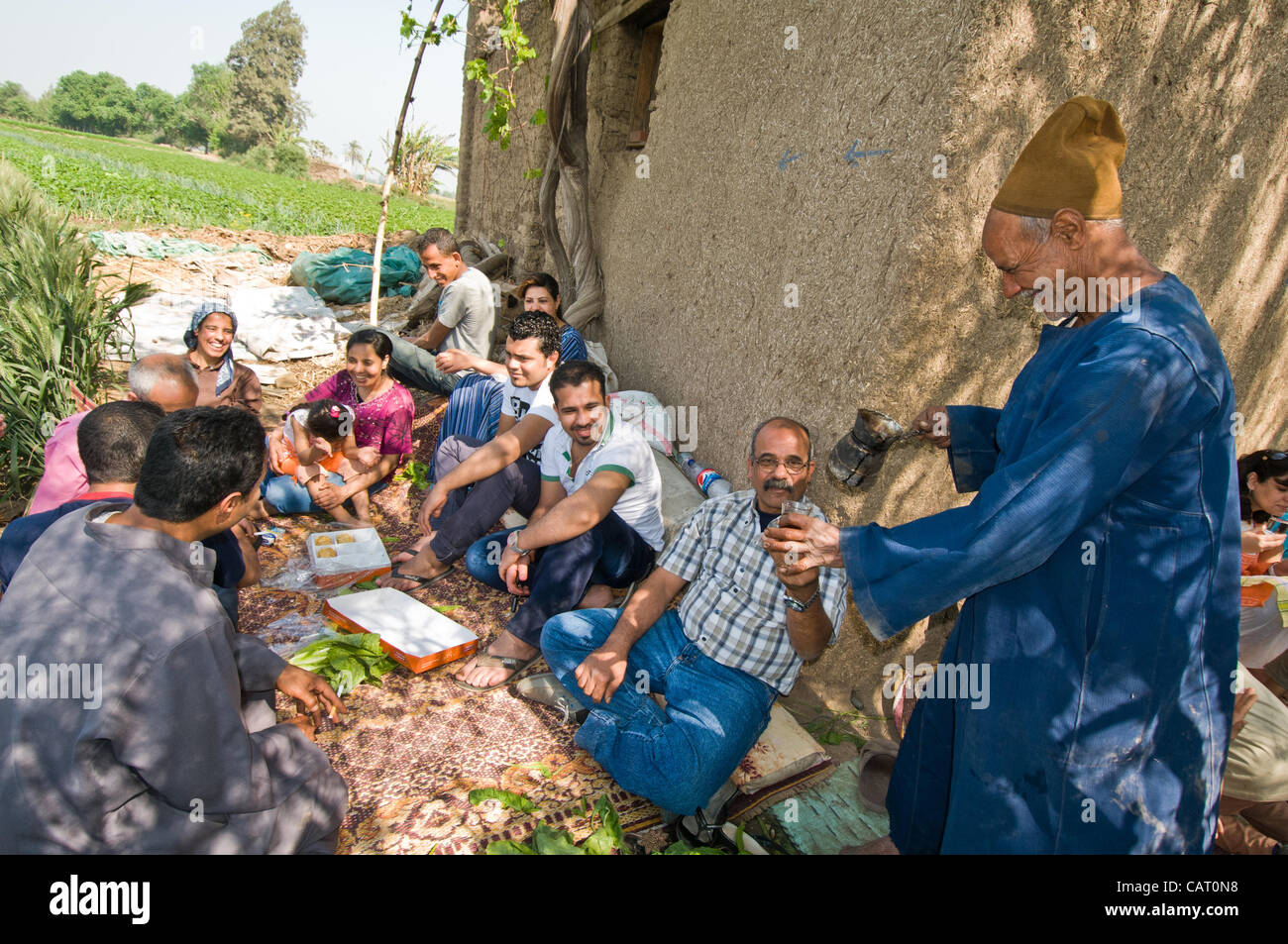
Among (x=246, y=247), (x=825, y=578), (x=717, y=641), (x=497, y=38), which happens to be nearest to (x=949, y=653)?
(x=825, y=578)

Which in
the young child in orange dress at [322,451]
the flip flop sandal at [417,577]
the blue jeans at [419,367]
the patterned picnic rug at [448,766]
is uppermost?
the blue jeans at [419,367]

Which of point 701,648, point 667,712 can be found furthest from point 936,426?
point 667,712

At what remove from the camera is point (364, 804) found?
246cm

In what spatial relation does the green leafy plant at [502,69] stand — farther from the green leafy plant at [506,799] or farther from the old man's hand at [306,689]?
the green leafy plant at [506,799]

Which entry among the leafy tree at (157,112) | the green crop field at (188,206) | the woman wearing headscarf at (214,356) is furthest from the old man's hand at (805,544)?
the leafy tree at (157,112)

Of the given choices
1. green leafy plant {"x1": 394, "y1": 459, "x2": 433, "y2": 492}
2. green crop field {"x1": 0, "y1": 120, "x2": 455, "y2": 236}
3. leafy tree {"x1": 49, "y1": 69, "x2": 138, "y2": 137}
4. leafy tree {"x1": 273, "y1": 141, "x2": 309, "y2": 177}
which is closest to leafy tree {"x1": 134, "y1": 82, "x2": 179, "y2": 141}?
leafy tree {"x1": 49, "y1": 69, "x2": 138, "y2": 137}

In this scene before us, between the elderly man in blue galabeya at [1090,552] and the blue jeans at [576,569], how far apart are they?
5.80 feet

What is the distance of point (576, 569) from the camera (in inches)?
135

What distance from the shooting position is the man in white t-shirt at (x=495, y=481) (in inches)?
153

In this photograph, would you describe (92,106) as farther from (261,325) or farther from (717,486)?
(717,486)

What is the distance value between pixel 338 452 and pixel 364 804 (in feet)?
8.68

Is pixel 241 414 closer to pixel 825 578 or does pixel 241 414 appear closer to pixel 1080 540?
pixel 825 578

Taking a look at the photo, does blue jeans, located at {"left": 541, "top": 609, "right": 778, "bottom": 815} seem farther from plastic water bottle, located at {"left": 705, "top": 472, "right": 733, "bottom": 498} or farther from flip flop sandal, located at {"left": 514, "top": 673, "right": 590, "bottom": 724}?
plastic water bottle, located at {"left": 705, "top": 472, "right": 733, "bottom": 498}

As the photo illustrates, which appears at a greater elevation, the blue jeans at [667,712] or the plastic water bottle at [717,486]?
the plastic water bottle at [717,486]
